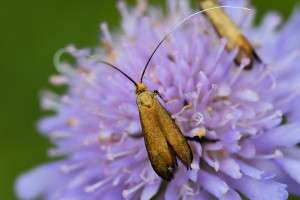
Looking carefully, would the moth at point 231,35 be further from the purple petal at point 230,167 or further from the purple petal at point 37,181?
the purple petal at point 37,181

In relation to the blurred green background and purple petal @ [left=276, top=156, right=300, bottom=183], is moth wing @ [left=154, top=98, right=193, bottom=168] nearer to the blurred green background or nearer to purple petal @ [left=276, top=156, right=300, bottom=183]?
purple petal @ [left=276, top=156, right=300, bottom=183]

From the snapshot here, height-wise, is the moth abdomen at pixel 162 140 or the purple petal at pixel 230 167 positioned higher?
the moth abdomen at pixel 162 140

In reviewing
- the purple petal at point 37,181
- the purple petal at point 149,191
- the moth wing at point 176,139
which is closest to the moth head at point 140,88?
the moth wing at point 176,139

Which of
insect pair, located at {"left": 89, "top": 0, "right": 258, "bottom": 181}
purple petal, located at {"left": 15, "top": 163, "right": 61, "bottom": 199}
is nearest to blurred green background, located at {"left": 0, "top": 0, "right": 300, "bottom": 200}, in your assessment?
purple petal, located at {"left": 15, "top": 163, "right": 61, "bottom": 199}

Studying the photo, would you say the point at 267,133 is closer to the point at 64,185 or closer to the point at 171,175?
the point at 171,175

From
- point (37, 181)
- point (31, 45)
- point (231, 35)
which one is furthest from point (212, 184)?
point (31, 45)

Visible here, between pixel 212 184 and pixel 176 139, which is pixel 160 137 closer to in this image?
pixel 176 139
